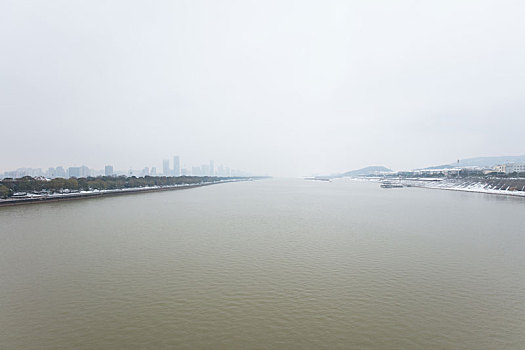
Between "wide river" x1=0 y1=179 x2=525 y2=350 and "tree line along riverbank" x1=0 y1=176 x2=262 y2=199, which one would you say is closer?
"wide river" x1=0 y1=179 x2=525 y2=350

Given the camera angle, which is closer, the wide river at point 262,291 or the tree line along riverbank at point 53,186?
the wide river at point 262,291

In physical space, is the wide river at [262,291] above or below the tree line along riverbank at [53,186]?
below

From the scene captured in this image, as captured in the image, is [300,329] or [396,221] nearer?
[300,329]

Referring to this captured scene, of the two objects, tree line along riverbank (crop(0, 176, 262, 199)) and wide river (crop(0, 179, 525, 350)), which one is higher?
tree line along riverbank (crop(0, 176, 262, 199))

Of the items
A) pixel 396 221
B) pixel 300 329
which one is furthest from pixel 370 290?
pixel 396 221

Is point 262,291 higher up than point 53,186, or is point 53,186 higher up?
point 53,186

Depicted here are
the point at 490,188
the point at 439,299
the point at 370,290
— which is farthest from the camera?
the point at 490,188

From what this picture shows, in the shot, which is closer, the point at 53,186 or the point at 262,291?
the point at 262,291

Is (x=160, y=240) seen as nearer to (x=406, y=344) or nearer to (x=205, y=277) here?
(x=205, y=277)
